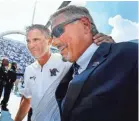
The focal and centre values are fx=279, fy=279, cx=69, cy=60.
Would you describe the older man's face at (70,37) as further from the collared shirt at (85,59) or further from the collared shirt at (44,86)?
the collared shirt at (44,86)

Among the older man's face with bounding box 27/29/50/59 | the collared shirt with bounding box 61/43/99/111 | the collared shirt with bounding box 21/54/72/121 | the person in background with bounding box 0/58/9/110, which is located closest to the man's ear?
the collared shirt with bounding box 61/43/99/111

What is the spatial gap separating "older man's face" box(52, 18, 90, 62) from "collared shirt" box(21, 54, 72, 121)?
572 millimetres

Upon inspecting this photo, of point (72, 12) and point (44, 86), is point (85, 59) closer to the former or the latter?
point (72, 12)

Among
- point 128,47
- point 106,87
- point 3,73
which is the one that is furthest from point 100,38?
point 3,73

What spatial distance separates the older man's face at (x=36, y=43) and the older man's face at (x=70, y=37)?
94 centimetres

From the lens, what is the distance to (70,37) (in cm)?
140

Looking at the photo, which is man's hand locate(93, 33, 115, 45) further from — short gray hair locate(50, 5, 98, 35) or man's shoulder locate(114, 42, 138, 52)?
man's shoulder locate(114, 42, 138, 52)

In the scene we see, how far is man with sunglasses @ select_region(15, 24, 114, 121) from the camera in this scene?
1939 millimetres

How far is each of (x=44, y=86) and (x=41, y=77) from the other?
142 millimetres

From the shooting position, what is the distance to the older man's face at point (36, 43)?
233cm

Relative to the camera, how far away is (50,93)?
199 centimetres

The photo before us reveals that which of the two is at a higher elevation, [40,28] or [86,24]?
[86,24]

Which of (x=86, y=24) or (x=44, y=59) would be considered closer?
(x=86, y=24)

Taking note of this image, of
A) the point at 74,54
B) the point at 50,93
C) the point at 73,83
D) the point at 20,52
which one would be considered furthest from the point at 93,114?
the point at 20,52
